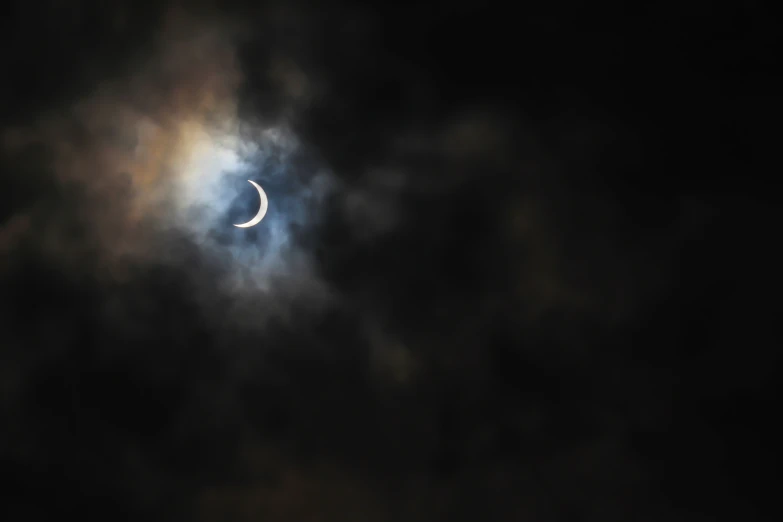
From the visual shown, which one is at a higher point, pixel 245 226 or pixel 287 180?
pixel 287 180

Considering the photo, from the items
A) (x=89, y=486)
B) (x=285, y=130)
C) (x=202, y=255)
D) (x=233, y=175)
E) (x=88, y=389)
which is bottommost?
(x=89, y=486)

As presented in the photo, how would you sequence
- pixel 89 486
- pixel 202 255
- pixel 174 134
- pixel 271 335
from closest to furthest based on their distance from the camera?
pixel 174 134
pixel 202 255
pixel 271 335
pixel 89 486

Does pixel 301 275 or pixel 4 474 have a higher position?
pixel 301 275

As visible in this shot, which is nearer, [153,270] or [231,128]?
[231,128]

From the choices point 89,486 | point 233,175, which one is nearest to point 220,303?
point 233,175

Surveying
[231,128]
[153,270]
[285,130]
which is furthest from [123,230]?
[285,130]

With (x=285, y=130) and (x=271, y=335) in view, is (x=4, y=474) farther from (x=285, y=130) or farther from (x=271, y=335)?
(x=285, y=130)

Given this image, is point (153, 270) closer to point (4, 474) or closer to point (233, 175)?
point (233, 175)

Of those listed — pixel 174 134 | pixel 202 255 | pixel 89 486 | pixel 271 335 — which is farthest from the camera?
pixel 89 486

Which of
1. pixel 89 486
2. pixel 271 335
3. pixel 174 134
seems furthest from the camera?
pixel 89 486
